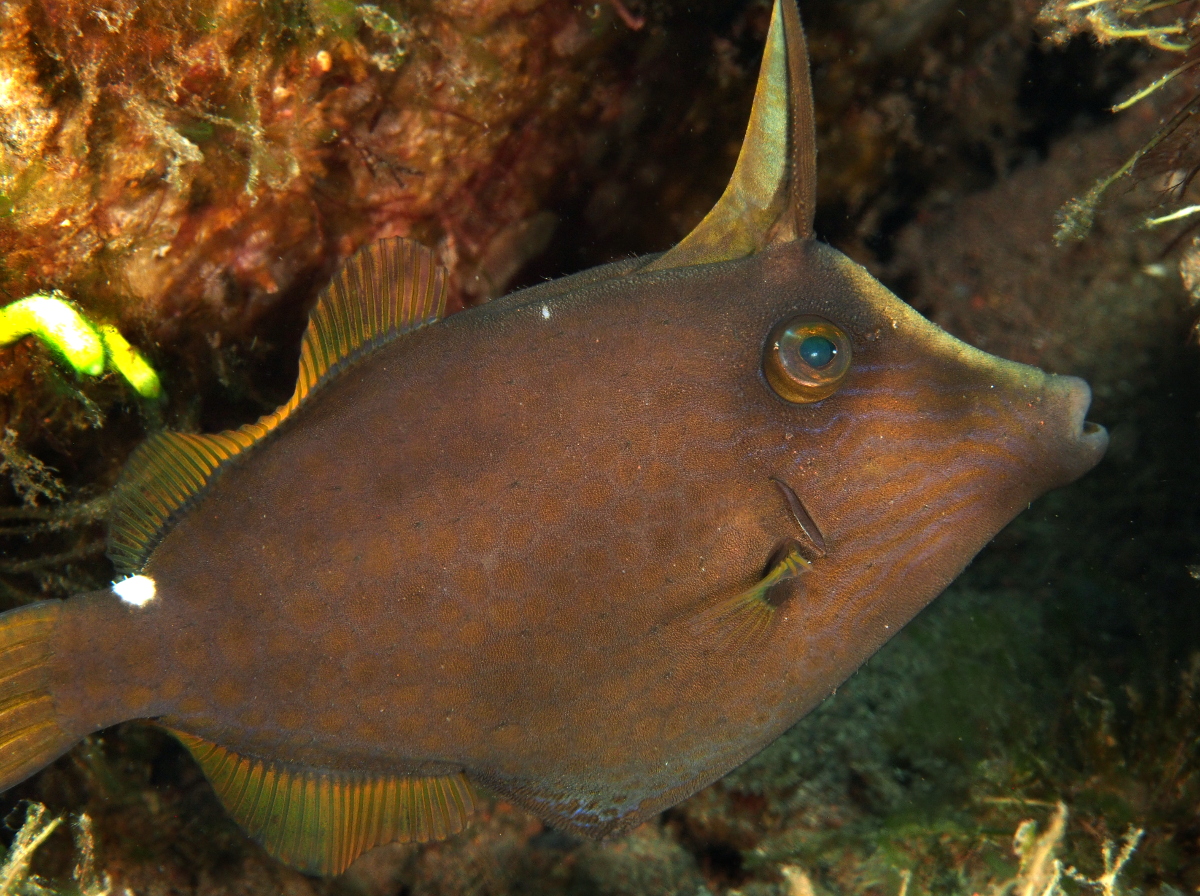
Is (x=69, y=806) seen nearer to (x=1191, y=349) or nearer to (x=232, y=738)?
(x=232, y=738)

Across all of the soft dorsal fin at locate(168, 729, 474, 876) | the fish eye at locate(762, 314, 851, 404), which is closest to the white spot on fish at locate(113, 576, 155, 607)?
the soft dorsal fin at locate(168, 729, 474, 876)

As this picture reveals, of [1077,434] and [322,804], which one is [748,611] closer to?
[1077,434]

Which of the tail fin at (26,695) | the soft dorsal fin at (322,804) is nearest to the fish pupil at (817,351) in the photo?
the soft dorsal fin at (322,804)

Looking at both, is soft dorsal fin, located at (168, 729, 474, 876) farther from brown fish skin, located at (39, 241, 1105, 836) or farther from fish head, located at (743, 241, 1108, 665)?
fish head, located at (743, 241, 1108, 665)

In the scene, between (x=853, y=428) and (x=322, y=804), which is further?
(x=322, y=804)

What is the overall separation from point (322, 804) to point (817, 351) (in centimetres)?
197

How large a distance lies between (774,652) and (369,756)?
1220 millimetres

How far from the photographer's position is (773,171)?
196 centimetres

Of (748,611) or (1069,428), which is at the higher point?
(1069,428)

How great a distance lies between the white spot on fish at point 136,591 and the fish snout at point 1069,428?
8.49ft

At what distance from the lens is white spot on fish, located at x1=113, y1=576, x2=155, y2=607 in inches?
78.7

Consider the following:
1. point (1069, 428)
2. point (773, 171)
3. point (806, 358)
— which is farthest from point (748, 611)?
point (773, 171)

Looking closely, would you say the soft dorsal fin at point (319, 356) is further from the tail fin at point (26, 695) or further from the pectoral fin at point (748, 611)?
the pectoral fin at point (748, 611)

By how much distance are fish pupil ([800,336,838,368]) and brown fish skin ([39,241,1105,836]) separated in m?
0.10
